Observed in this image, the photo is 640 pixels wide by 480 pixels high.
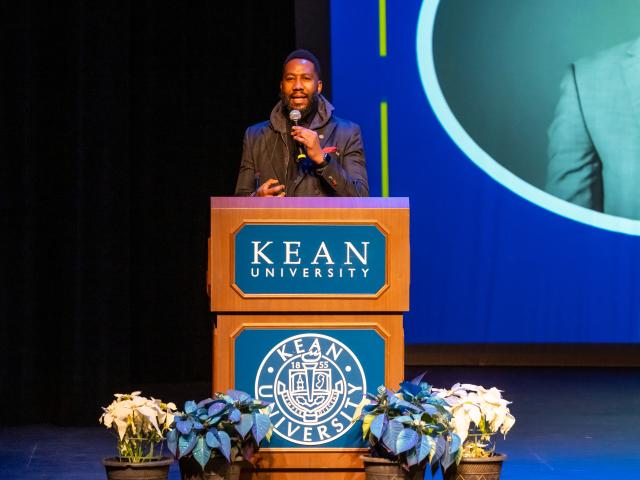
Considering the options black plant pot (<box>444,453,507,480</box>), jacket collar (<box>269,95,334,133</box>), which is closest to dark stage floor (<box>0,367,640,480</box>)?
black plant pot (<box>444,453,507,480</box>)

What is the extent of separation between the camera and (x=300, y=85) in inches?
131

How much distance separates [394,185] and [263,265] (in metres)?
4.01

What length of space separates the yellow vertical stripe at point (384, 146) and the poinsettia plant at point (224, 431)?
4085 millimetres

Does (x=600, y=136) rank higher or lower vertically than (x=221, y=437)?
higher

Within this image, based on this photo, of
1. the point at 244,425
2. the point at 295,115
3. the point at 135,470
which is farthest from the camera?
the point at 295,115

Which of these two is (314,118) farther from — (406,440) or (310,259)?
(406,440)

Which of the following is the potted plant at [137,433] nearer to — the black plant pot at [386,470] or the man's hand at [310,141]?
Answer: the black plant pot at [386,470]

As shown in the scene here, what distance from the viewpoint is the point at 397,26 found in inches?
275

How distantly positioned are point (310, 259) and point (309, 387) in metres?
0.34

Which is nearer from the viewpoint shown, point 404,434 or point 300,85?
point 404,434

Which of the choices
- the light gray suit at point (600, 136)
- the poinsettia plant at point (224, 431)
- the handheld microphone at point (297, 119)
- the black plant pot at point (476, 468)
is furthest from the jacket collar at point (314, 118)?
the light gray suit at point (600, 136)

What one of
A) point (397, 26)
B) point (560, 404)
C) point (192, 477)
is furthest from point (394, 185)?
point (192, 477)

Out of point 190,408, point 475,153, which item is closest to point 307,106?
point 190,408

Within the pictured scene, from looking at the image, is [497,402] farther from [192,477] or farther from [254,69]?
[254,69]
